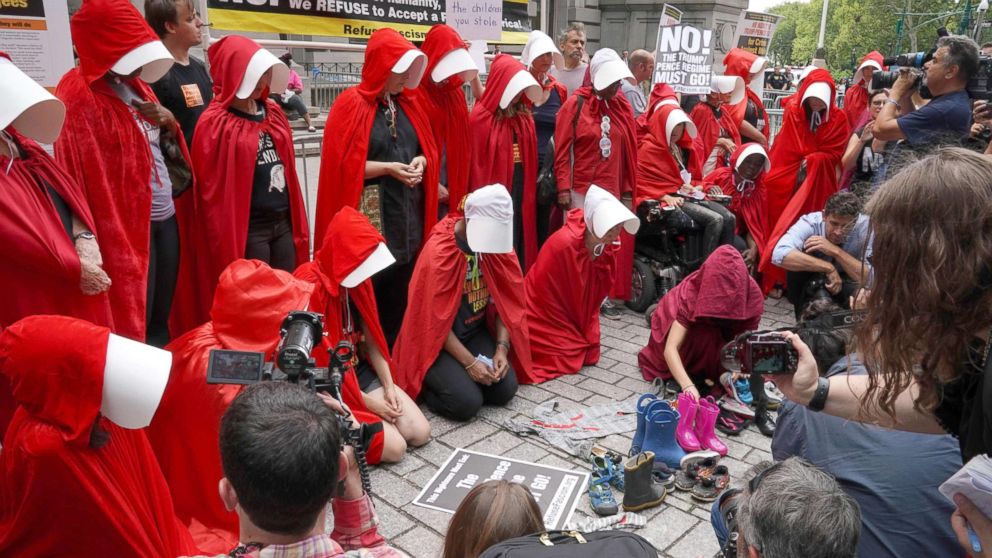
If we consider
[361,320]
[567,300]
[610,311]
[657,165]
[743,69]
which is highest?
[743,69]

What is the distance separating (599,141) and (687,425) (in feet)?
8.77

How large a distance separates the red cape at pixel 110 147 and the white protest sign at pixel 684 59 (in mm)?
5201

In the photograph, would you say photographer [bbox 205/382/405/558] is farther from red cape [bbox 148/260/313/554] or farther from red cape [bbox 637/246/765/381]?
→ red cape [bbox 637/246/765/381]

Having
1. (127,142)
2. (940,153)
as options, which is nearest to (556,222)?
(127,142)

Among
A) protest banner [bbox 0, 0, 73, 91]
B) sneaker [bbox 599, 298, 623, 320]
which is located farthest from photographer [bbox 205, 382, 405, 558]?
sneaker [bbox 599, 298, 623, 320]

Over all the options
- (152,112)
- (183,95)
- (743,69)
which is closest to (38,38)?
(152,112)

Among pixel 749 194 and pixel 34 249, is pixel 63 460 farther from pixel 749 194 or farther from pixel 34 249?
pixel 749 194

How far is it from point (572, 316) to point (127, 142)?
2.81 metres

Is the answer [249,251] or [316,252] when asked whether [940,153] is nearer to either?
[316,252]

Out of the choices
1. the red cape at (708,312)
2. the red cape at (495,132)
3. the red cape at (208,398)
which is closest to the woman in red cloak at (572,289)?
the red cape at (708,312)

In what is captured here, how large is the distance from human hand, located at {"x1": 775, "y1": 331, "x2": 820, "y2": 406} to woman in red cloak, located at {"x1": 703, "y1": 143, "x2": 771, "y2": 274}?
173 inches

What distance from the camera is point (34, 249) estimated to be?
105 inches

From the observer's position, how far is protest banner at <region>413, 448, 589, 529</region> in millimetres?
3314

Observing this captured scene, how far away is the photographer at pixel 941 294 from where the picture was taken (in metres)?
1.56
